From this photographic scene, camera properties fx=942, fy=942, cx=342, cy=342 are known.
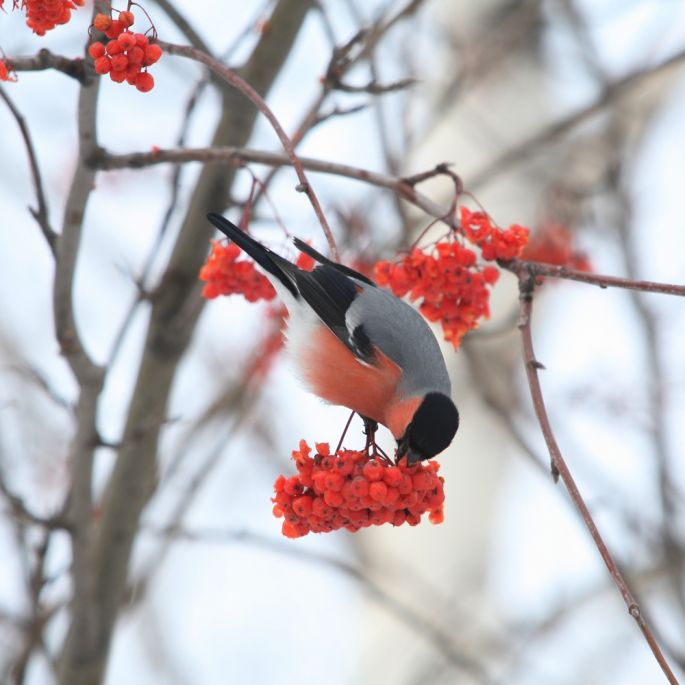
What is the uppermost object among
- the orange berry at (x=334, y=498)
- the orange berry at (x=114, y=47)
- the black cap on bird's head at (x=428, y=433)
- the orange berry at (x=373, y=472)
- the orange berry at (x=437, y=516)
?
the orange berry at (x=114, y=47)

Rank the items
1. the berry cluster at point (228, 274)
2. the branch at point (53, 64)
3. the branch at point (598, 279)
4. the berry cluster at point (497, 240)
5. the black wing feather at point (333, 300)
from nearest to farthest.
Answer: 1. the branch at point (598, 279)
2. the branch at point (53, 64)
3. the berry cluster at point (497, 240)
4. the berry cluster at point (228, 274)
5. the black wing feather at point (333, 300)

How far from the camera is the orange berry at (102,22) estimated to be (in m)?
1.76

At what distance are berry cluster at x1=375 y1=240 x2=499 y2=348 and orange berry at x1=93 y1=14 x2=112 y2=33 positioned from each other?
832 mm

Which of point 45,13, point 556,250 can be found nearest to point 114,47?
point 45,13

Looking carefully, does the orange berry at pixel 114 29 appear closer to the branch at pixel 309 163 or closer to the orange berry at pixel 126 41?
the orange berry at pixel 126 41

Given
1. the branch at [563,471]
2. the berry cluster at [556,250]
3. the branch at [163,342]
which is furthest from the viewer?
the berry cluster at [556,250]

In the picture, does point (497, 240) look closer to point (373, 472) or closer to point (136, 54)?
point (373, 472)

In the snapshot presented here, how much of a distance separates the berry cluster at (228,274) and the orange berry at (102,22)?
637 mm

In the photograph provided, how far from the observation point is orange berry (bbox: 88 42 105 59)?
1801 millimetres

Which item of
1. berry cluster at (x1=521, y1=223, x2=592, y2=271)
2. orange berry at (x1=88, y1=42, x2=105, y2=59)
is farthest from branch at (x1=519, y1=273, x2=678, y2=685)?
berry cluster at (x1=521, y1=223, x2=592, y2=271)

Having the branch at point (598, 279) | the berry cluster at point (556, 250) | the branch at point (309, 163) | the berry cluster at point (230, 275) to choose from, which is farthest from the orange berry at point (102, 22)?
the berry cluster at point (556, 250)

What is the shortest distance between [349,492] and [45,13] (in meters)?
1.08

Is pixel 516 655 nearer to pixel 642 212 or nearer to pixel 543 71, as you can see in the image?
pixel 642 212

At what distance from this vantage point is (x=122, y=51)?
180cm
